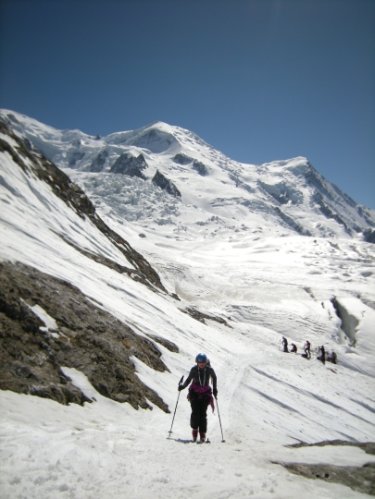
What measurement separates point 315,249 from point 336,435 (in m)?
141

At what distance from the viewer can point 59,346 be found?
11453 millimetres

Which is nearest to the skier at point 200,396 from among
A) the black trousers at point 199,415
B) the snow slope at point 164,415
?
the black trousers at point 199,415

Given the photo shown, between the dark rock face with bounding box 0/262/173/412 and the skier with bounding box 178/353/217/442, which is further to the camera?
the skier with bounding box 178/353/217/442

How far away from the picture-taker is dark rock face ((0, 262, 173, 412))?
31.0 feet

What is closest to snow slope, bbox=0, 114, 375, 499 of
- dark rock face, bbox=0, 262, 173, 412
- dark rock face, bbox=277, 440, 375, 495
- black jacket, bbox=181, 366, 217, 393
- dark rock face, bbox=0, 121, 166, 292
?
dark rock face, bbox=277, 440, 375, 495

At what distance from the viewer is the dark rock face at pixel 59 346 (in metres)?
9.46

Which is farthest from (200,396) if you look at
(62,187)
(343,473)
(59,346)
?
(62,187)

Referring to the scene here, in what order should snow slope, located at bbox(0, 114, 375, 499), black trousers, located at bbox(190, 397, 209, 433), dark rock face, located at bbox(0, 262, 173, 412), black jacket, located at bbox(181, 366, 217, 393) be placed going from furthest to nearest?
black jacket, located at bbox(181, 366, 217, 393) → black trousers, located at bbox(190, 397, 209, 433) → dark rock face, located at bbox(0, 262, 173, 412) → snow slope, located at bbox(0, 114, 375, 499)

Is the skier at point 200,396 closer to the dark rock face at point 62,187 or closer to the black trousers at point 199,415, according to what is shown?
the black trousers at point 199,415

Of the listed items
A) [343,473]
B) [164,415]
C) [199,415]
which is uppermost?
[343,473]

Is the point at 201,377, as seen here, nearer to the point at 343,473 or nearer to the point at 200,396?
the point at 200,396

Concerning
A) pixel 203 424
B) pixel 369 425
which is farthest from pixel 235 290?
pixel 203 424

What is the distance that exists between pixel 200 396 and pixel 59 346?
4.63 metres

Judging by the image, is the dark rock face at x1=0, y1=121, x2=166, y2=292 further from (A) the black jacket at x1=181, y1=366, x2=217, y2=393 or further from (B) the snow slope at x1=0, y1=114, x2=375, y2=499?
(A) the black jacket at x1=181, y1=366, x2=217, y2=393
